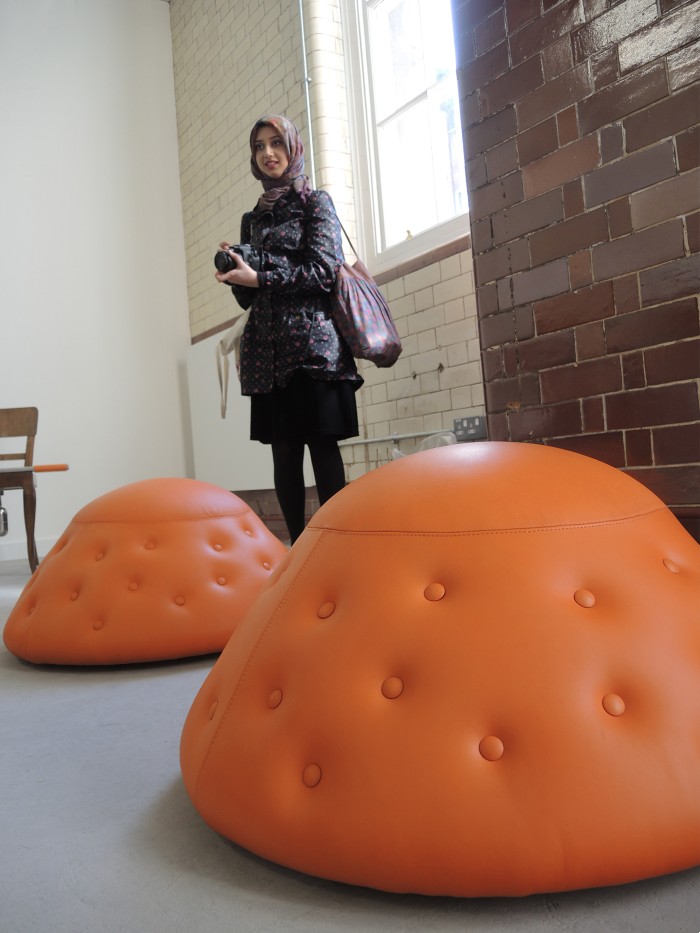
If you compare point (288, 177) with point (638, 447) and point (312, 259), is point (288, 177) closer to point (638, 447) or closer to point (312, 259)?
point (312, 259)

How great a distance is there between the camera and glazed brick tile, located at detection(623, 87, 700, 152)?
1.85m

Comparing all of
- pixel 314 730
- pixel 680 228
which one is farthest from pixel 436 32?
pixel 314 730

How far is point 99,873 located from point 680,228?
1692 millimetres

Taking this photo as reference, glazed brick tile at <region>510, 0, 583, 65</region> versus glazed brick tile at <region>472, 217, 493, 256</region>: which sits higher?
glazed brick tile at <region>510, 0, 583, 65</region>

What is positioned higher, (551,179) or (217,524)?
(551,179)

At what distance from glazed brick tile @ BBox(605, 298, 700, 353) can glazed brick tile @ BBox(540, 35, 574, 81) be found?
650mm

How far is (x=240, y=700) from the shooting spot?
1.08 metres

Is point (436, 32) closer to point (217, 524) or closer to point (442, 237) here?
point (442, 237)

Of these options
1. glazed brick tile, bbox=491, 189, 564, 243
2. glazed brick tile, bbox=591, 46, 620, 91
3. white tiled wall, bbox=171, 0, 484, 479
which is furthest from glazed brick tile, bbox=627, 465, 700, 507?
white tiled wall, bbox=171, 0, 484, 479

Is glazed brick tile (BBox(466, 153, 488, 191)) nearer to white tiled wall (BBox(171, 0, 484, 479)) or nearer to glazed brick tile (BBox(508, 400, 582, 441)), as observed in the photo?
glazed brick tile (BBox(508, 400, 582, 441))

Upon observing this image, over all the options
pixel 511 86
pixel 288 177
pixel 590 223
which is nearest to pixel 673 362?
pixel 590 223

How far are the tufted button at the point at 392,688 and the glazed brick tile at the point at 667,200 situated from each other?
1.39 meters

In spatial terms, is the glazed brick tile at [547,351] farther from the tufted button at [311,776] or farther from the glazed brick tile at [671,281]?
the tufted button at [311,776]

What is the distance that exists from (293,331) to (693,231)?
129 centimetres
